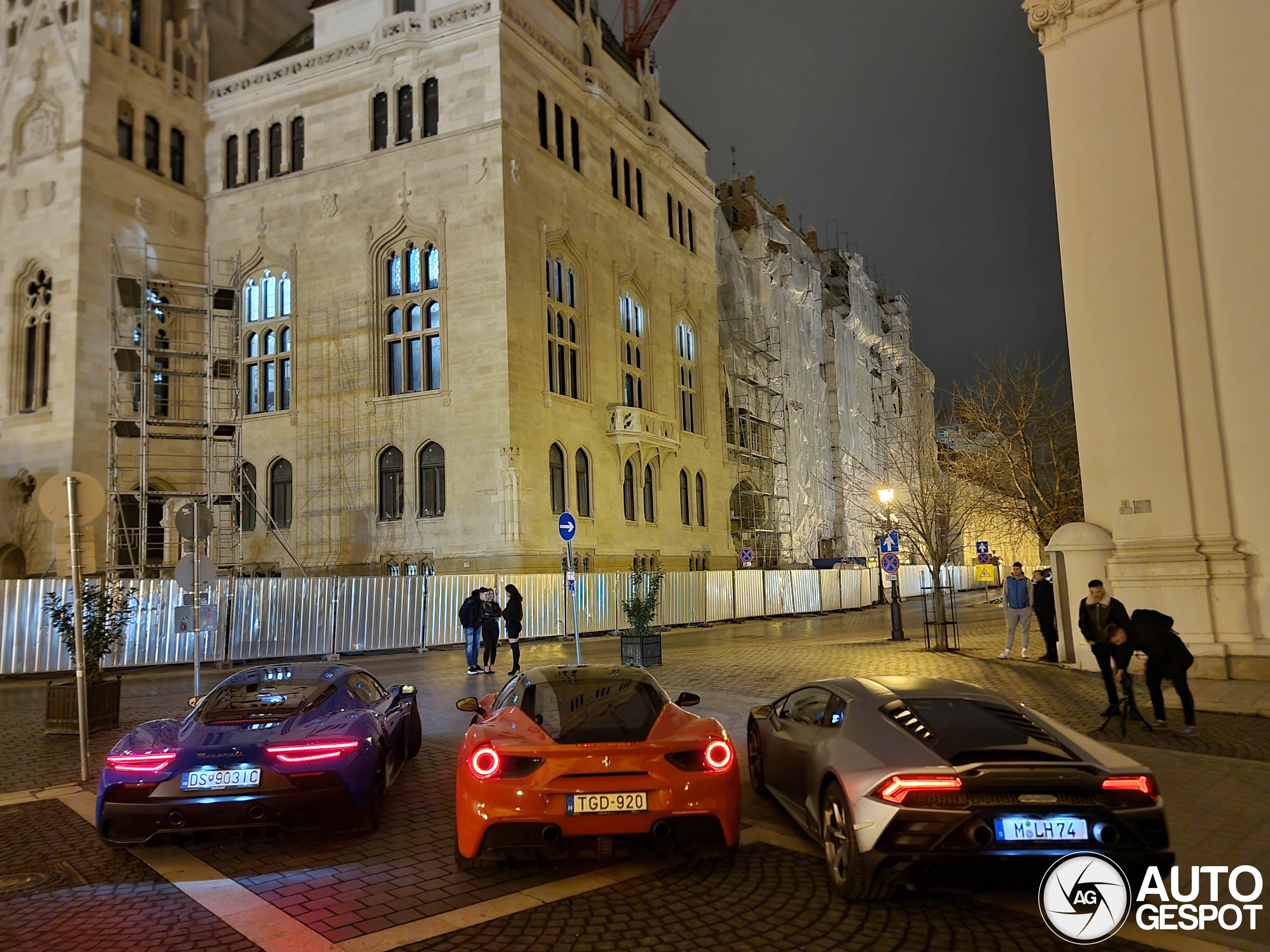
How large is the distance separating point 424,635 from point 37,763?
12.7 meters

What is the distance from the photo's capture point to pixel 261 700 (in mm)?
Answer: 7035

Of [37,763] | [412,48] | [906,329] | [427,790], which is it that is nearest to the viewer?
[427,790]

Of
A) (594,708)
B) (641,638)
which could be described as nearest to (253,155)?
(641,638)

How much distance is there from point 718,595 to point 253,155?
2343 cm

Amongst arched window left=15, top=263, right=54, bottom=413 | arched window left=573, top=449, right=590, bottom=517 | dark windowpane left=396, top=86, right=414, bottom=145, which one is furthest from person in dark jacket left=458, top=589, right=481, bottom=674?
arched window left=15, top=263, right=54, bottom=413

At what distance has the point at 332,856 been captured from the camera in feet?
20.3

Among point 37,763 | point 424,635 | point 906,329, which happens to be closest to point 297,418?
point 424,635

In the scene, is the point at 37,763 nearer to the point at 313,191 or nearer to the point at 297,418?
the point at 297,418

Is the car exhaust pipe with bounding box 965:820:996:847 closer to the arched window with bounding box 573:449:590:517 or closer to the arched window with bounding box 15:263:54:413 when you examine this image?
the arched window with bounding box 573:449:590:517

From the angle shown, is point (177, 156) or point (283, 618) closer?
point (283, 618)

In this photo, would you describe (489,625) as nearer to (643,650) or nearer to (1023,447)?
(643,650)

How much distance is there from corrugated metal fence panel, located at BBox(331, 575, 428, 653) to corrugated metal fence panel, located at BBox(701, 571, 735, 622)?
11.4m

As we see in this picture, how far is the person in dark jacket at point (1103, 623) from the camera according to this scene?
9.88 metres

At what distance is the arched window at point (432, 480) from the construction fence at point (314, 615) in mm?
5398
